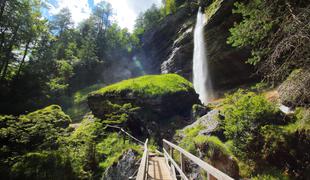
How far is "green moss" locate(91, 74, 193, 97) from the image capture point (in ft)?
51.5

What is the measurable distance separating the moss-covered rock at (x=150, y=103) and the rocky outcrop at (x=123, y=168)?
5858mm

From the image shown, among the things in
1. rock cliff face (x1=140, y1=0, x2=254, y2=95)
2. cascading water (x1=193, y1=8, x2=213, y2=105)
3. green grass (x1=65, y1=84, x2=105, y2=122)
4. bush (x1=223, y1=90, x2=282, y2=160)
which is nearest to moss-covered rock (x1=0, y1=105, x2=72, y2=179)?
bush (x1=223, y1=90, x2=282, y2=160)

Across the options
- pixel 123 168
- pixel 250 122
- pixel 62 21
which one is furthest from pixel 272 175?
pixel 62 21

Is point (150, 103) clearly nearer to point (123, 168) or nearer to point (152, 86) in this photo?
point (152, 86)

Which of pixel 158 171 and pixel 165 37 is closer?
pixel 158 171

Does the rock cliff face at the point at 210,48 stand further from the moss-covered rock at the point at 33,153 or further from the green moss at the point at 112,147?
the moss-covered rock at the point at 33,153

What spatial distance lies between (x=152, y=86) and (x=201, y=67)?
38.8 feet

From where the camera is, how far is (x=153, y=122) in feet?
48.0

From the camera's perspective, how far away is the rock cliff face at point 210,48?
2325 cm

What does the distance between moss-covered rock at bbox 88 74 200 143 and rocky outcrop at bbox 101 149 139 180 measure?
5.86 metres

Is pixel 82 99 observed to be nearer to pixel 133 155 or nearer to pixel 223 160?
pixel 133 155

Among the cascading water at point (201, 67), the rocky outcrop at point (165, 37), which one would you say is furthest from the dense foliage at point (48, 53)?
the cascading water at point (201, 67)

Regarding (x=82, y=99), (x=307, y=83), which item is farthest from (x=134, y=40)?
(x=307, y=83)

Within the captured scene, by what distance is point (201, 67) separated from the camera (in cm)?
2625
